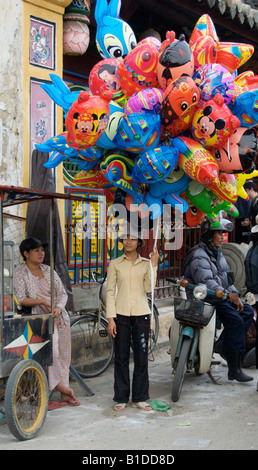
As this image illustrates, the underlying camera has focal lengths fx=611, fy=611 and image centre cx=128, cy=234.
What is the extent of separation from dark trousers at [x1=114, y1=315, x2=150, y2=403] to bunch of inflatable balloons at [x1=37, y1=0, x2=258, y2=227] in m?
1.04

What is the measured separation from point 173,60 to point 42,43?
2598mm

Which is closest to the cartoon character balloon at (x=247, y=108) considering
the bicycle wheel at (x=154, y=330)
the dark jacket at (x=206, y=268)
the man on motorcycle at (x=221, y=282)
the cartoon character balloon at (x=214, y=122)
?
the cartoon character balloon at (x=214, y=122)

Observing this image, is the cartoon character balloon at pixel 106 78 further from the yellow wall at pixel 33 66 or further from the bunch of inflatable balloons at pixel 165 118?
the yellow wall at pixel 33 66

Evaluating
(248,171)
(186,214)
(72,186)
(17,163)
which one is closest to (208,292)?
(186,214)

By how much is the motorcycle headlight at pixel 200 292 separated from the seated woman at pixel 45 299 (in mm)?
1270

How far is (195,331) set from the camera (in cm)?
593

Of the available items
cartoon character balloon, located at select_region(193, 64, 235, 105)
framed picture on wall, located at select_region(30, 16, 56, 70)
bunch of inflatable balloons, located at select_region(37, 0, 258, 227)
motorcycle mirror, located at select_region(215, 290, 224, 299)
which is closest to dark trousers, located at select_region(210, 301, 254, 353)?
motorcycle mirror, located at select_region(215, 290, 224, 299)

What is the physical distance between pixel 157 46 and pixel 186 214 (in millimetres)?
1521

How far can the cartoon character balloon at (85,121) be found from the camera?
Answer: 178 inches

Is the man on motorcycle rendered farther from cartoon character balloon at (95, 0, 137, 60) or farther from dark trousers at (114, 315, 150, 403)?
cartoon character balloon at (95, 0, 137, 60)

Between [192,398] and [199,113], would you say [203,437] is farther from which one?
[199,113]

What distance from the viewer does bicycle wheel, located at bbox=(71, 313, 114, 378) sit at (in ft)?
22.2

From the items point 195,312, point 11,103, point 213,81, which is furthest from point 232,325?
point 11,103

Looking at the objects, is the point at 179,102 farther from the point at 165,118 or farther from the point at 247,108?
the point at 247,108
